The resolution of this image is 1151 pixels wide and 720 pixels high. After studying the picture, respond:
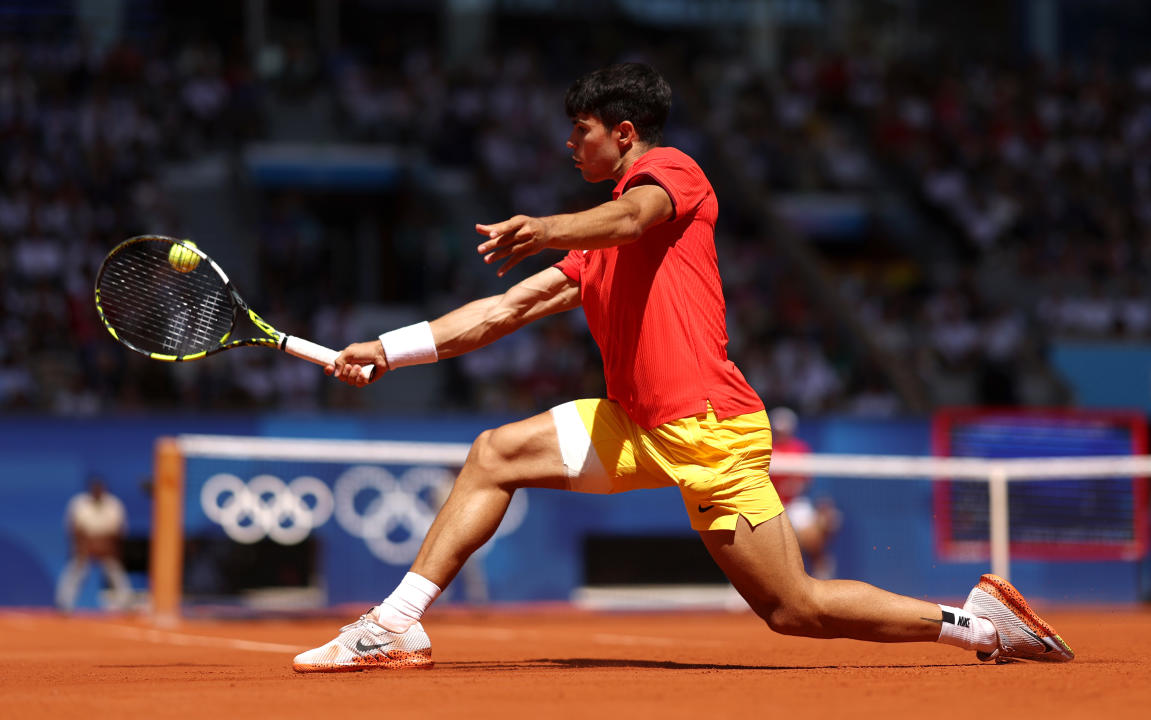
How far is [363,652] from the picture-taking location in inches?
207

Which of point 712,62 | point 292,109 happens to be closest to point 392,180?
point 292,109

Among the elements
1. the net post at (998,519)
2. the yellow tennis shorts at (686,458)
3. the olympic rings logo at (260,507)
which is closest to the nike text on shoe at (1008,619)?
the yellow tennis shorts at (686,458)

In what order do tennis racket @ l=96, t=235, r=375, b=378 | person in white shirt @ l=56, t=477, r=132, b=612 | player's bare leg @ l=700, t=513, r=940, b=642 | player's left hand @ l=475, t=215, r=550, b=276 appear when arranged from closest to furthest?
player's left hand @ l=475, t=215, r=550, b=276, player's bare leg @ l=700, t=513, r=940, b=642, tennis racket @ l=96, t=235, r=375, b=378, person in white shirt @ l=56, t=477, r=132, b=612

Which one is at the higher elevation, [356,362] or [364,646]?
[356,362]

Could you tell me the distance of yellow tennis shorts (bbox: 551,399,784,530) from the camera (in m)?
5.20

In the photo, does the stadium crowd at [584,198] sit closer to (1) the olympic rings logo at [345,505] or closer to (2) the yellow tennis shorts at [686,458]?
(1) the olympic rings logo at [345,505]

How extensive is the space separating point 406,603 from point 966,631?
2.05m

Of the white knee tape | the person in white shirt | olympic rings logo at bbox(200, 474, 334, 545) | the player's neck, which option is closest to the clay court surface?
the white knee tape

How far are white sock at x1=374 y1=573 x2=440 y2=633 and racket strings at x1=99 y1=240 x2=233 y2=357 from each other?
1.32 m

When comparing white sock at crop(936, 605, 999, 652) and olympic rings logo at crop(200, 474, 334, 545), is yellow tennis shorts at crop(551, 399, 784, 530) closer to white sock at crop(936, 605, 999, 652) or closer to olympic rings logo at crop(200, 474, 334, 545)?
white sock at crop(936, 605, 999, 652)

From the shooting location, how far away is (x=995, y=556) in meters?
13.3

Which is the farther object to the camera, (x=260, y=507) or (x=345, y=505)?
(x=345, y=505)

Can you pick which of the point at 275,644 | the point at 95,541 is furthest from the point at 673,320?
the point at 95,541

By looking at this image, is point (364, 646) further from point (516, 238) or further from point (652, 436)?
point (516, 238)
